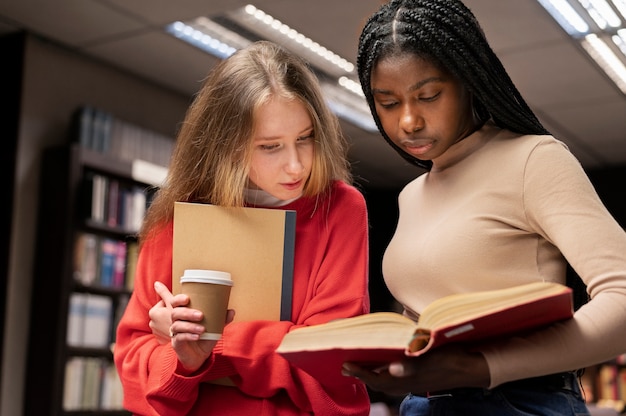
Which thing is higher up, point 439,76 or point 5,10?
point 5,10

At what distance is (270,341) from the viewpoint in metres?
1.29

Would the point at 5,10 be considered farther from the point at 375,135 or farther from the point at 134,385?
the point at 134,385

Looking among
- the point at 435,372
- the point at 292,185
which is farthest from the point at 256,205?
the point at 435,372

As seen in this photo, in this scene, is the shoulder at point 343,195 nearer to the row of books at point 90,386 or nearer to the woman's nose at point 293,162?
the woman's nose at point 293,162

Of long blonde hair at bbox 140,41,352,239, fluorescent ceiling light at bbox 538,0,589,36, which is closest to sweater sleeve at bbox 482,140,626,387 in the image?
long blonde hair at bbox 140,41,352,239

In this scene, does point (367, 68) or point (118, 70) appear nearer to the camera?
point (367, 68)

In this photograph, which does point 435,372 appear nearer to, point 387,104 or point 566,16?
point 387,104

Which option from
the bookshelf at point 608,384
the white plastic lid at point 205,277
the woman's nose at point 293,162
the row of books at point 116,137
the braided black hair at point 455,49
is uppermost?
the row of books at point 116,137

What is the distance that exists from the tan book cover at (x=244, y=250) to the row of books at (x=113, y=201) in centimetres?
325

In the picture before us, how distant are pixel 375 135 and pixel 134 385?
519 cm

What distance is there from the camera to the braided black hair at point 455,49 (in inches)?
45.6

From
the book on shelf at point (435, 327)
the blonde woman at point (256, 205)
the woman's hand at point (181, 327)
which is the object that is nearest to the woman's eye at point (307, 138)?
the blonde woman at point (256, 205)

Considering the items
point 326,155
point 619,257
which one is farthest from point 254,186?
point 619,257

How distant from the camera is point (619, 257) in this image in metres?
1.00
